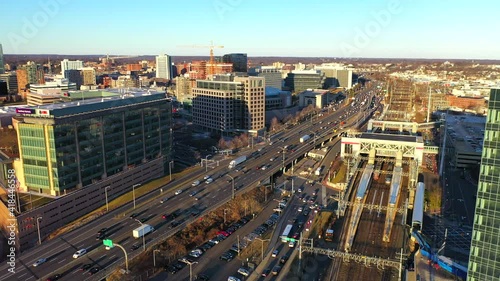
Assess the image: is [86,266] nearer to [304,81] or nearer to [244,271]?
[244,271]

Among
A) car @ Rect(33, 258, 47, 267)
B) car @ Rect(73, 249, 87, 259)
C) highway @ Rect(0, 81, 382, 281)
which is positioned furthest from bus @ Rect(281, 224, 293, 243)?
car @ Rect(33, 258, 47, 267)

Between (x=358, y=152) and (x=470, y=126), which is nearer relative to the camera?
(x=358, y=152)

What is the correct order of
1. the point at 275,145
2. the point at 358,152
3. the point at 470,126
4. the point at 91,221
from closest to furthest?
the point at 91,221 → the point at 358,152 → the point at 275,145 → the point at 470,126

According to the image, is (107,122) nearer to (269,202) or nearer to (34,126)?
(34,126)

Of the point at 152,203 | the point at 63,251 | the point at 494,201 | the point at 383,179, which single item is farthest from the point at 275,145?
the point at 494,201

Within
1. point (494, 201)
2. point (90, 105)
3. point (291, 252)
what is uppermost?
point (90, 105)

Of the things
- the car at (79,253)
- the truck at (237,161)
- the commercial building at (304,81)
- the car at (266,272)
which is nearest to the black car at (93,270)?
the car at (79,253)

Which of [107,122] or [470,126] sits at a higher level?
[107,122]
